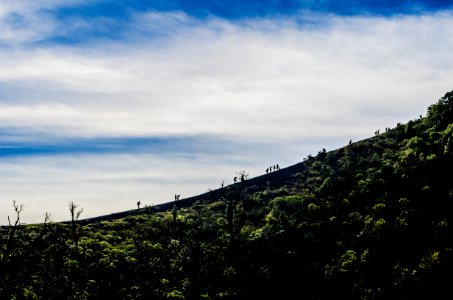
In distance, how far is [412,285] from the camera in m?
32.3

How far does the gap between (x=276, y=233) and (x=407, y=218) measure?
14.6 m

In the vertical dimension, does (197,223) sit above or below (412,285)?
above

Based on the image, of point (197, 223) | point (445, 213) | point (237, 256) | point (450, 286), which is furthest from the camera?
point (197, 223)

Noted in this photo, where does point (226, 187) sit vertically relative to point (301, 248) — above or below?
above

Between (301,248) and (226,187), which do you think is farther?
(226,187)

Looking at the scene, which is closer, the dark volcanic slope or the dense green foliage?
the dense green foliage

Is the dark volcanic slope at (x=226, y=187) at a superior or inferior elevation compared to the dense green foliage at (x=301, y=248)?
superior

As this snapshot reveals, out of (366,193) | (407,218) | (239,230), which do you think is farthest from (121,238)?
(407,218)

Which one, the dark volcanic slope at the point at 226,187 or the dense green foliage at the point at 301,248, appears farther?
the dark volcanic slope at the point at 226,187

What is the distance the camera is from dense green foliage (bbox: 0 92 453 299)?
35.7 m

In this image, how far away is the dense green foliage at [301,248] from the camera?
35688 mm

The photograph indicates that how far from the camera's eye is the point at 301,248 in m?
45.6

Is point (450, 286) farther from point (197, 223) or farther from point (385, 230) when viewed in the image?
point (197, 223)

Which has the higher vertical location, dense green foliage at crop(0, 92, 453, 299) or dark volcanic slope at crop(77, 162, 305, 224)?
dark volcanic slope at crop(77, 162, 305, 224)
